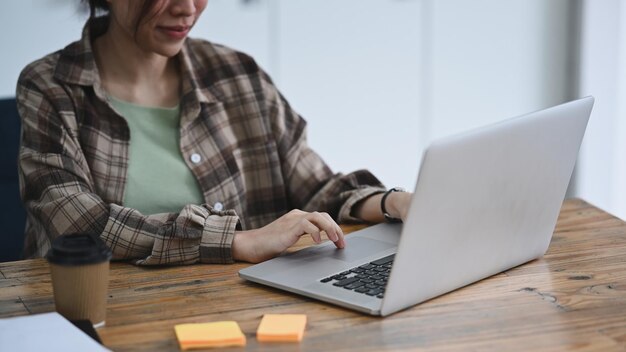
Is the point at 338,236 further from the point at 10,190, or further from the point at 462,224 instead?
the point at 10,190

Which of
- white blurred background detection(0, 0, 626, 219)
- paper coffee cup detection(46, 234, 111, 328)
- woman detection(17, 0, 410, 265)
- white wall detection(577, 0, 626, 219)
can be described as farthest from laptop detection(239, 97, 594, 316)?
white wall detection(577, 0, 626, 219)

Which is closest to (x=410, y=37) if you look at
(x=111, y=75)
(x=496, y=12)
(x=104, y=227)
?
(x=496, y=12)

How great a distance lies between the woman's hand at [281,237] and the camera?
1.44 metres

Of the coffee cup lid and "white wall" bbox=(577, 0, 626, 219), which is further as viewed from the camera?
"white wall" bbox=(577, 0, 626, 219)

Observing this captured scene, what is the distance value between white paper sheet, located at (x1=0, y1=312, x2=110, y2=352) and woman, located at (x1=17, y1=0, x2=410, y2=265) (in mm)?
313

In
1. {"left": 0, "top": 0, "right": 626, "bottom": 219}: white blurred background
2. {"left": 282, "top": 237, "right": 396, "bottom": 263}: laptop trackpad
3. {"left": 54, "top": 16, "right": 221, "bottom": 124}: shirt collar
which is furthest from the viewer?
{"left": 0, "top": 0, "right": 626, "bottom": 219}: white blurred background

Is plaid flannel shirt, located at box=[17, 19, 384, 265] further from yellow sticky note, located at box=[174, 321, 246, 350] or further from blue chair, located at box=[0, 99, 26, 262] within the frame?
yellow sticky note, located at box=[174, 321, 246, 350]

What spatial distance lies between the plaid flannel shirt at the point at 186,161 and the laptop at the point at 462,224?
0.19m

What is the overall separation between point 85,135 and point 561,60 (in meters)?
2.21

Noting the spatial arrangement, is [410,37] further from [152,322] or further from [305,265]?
[152,322]

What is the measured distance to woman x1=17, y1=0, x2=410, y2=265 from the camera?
4.84ft

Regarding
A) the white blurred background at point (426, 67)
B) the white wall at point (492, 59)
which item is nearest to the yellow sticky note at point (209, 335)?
the white blurred background at point (426, 67)

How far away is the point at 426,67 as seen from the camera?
11.0 ft

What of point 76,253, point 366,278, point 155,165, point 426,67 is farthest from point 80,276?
point 426,67
